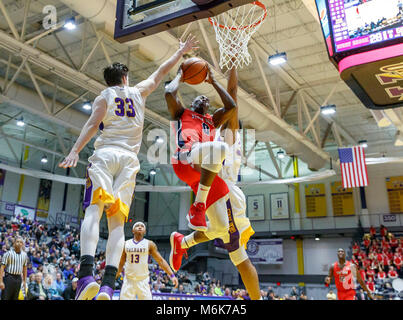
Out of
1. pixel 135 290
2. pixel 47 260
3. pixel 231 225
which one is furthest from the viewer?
pixel 47 260

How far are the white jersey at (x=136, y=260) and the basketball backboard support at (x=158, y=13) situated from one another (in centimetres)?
A: 318

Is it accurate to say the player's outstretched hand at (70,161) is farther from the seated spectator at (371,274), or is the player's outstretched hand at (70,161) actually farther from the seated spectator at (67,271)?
the seated spectator at (371,274)

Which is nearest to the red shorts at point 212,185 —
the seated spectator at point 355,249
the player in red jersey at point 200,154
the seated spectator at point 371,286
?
the player in red jersey at point 200,154

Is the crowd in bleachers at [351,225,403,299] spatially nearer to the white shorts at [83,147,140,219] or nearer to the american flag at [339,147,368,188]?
the american flag at [339,147,368,188]

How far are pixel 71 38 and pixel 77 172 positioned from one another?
1495 centimetres

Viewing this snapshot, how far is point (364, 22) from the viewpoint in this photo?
3.89 m

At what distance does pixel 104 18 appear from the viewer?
9.09 metres

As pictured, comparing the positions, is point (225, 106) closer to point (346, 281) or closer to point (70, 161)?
point (70, 161)

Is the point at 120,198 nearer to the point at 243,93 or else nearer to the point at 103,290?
the point at 103,290

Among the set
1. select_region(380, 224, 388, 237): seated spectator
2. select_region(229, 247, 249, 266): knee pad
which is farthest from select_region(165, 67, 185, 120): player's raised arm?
select_region(380, 224, 388, 237): seated spectator

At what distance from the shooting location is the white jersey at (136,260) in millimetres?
6133

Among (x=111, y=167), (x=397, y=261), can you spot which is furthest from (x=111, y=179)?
(x=397, y=261)

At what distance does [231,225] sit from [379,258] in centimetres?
1797
